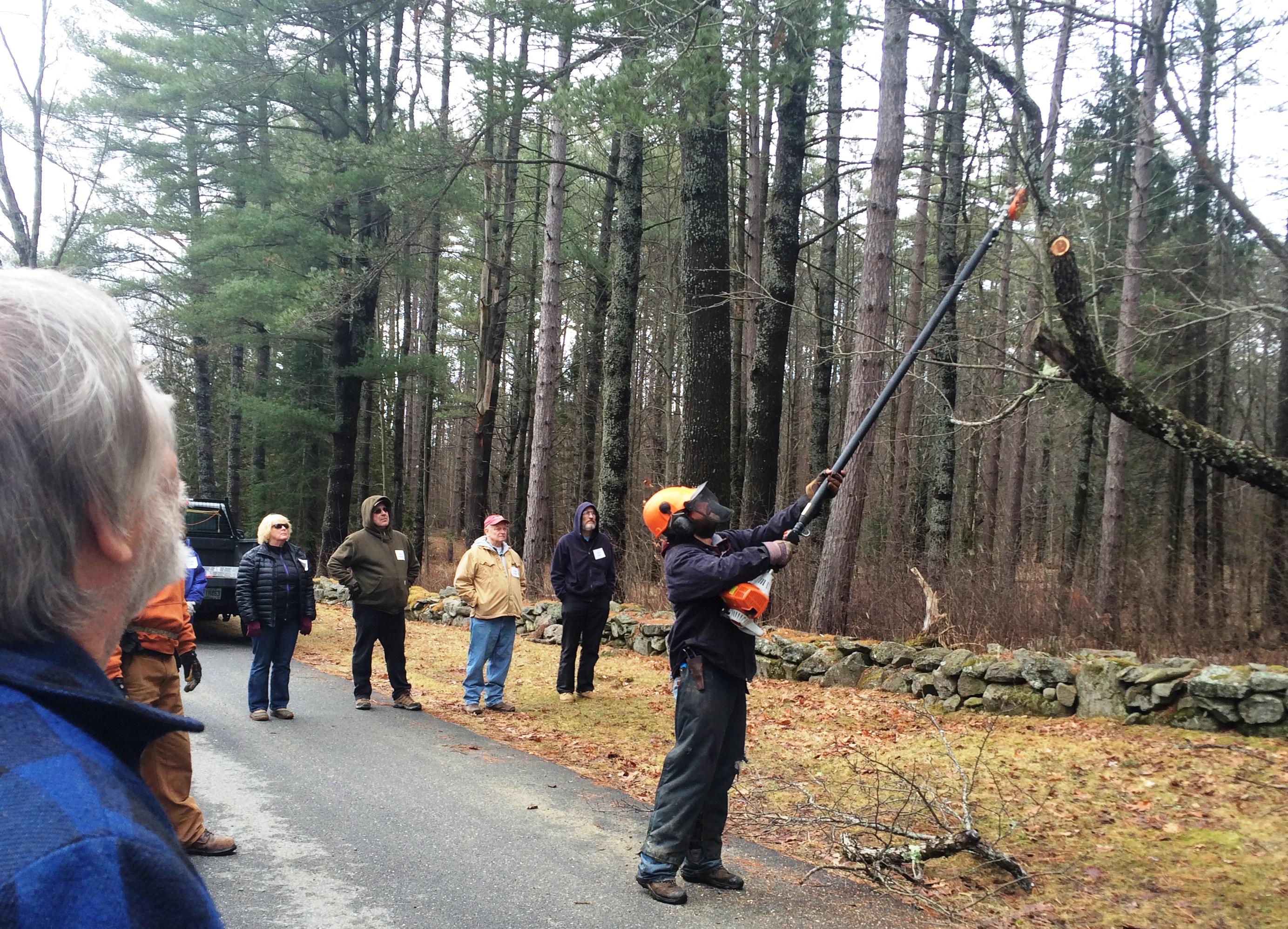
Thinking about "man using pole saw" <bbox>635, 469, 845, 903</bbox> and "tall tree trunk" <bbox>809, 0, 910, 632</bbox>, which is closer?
"man using pole saw" <bbox>635, 469, 845, 903</bbox>

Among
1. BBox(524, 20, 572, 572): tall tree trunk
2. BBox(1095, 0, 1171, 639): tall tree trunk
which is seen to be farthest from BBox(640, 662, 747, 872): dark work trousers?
BBox(524, 20, 572, 572): tall tree trunk

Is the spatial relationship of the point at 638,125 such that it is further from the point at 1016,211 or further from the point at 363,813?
the point at 363,813

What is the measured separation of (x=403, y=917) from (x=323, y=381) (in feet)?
74.2

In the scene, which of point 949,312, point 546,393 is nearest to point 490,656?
point 546,393

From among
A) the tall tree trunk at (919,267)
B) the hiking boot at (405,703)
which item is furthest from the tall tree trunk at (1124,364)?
the hiking boot at (405,703)

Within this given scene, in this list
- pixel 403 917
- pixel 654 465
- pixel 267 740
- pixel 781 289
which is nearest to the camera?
pixel 403 917

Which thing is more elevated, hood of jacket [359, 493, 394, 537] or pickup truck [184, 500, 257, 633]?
hood of jacket [359, 493, 394, 537]

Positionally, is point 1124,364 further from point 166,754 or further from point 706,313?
point 166,754

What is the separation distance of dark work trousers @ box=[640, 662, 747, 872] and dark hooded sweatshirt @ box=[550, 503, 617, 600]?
4719 millimetres

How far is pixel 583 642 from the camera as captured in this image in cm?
962

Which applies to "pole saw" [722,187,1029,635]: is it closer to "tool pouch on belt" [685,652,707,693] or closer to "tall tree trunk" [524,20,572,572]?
"tool pouch on belt" [685,652,707,693]

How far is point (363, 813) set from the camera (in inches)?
224

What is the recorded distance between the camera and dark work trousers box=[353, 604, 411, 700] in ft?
28.6

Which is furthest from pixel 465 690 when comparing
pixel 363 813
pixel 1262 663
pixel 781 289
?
pixel 1262 663
